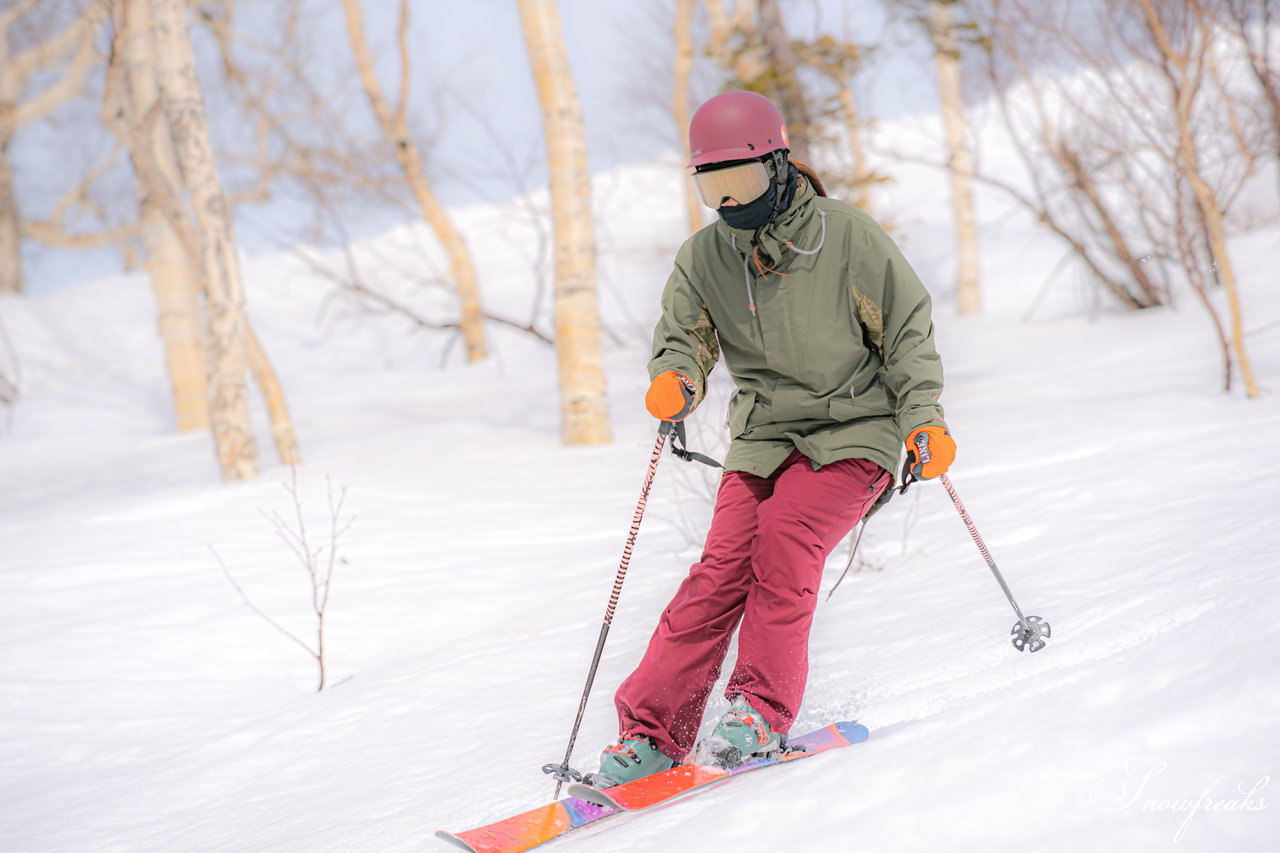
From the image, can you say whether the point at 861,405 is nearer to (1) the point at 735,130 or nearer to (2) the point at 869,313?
(2) the point at 869,313

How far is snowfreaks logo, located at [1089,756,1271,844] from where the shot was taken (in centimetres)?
124

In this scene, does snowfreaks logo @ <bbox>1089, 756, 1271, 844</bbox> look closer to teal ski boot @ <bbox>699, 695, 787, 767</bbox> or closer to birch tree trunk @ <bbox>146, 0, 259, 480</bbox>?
teal ski boot @ <bbox>699, 695, 787, 767</bbox>

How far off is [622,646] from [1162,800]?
2170mm

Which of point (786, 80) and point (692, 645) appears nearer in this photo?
point (692, 645)

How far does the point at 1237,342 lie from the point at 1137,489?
2176 mm

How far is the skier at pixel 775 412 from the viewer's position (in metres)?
2.15

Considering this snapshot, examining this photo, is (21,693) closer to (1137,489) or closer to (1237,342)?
(1137,489)

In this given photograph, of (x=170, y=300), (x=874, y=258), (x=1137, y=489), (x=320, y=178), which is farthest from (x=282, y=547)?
(x=320, y=178)

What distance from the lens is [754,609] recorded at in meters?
2.18

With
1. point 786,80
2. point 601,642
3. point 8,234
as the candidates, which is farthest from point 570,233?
point 8,234

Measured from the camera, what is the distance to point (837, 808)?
154cm

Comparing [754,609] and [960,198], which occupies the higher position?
[960,198]

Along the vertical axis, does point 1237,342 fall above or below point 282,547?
above

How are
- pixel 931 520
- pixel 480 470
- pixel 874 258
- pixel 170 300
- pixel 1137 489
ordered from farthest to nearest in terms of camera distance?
pixel 170 300 < pixel 480 470 < pixel 931 520 < pixel 1137 489 < pixel 874 258
